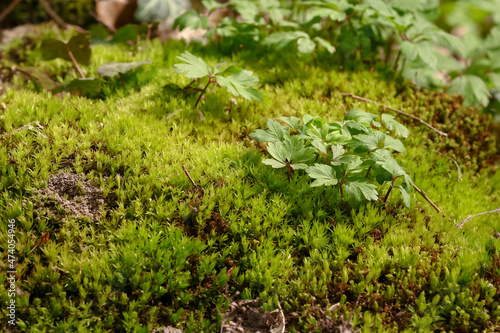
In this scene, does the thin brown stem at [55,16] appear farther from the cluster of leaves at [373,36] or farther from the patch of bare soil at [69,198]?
the patch of bare soil at [69,198]

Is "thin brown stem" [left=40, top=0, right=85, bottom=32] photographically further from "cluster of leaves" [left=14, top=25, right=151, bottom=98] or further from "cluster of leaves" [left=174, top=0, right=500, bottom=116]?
"cluster of leaves" [left=174, top=0, right=500, bottom=116]

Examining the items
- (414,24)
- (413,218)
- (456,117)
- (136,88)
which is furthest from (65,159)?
(456,117)

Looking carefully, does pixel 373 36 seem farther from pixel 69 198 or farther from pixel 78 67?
pixel 69 198

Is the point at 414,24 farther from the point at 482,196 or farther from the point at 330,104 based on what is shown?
the point at 482,196

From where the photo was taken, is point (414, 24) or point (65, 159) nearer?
point (65, 159)

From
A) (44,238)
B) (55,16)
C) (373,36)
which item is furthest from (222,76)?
(55,16)

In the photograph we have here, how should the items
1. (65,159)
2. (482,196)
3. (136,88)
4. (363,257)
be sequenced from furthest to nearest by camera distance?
(136,88)
(482,196)
(65,159)
(363,257)

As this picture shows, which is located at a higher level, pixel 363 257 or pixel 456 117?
pixel 456 117
